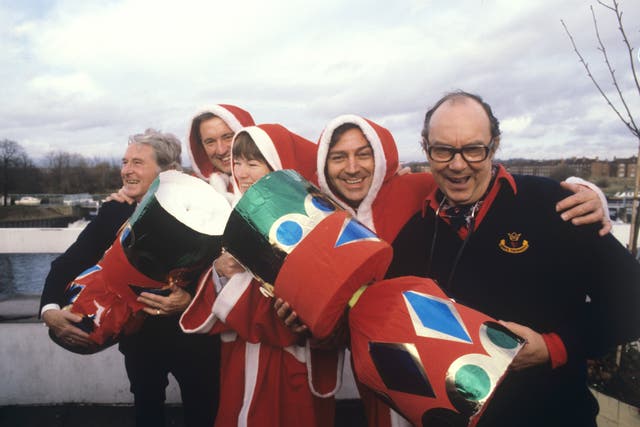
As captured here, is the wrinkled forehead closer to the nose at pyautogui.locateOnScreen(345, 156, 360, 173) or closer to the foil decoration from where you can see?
the nose at pyautogui.locateOnScreen(345, 156, 360, 173)

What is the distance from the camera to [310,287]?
114cm

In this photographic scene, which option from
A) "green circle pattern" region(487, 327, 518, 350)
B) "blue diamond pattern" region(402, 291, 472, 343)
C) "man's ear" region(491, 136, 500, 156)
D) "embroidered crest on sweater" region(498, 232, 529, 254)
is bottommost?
"green circle pattern" region(487, 327, 518, 350)

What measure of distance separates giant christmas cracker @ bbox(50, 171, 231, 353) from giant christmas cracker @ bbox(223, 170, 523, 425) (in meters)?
0.23

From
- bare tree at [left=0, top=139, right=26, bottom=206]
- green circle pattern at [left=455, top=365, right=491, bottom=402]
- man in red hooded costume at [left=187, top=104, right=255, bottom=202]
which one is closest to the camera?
green circle pattern at [left=455, top=365, right=491, bottom=402]

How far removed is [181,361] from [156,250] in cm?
104

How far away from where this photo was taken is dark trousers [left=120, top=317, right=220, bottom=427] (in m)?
2.19

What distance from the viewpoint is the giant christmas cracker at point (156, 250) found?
4.67 feet

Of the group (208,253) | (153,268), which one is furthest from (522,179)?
(153,268)

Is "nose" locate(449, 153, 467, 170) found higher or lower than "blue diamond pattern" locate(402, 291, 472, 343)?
higher

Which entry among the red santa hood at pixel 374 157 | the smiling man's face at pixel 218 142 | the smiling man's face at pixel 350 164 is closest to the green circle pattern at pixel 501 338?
the red santa hood at pixel 374 157

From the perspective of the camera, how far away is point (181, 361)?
7.22 feet

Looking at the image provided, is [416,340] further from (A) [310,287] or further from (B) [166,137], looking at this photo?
(B) [166,137]

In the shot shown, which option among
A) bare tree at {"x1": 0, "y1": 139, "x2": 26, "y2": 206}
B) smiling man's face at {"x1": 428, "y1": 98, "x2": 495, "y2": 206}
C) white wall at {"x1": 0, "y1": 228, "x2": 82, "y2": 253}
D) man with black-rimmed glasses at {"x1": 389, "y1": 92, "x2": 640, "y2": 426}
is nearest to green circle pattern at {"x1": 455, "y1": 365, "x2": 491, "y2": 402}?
man with black-rimmed glasses at {"x1": 389, "y1": 92, "x2": 640, "y2": 426}

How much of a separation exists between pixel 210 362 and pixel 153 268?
0.95 meters
